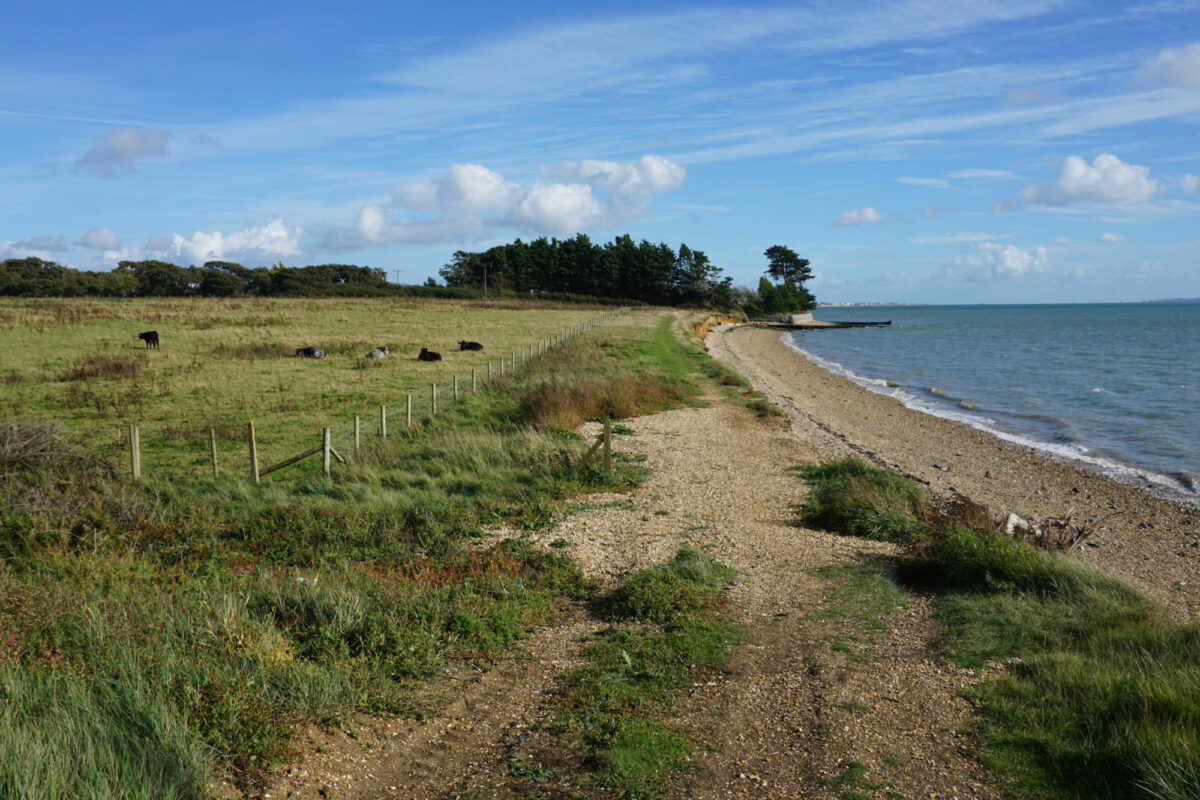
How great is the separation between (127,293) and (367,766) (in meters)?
106

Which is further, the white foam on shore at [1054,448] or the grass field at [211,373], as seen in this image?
the grass field at [211,373]

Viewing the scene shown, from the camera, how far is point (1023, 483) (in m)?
19.1

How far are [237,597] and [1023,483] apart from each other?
17.8 meters

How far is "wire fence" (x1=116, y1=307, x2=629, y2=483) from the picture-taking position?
50.7 ft

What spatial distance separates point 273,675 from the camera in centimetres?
618

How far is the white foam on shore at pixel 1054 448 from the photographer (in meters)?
19.2

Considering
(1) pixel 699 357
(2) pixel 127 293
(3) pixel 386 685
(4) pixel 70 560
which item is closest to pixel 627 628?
(3) pixel 386 685

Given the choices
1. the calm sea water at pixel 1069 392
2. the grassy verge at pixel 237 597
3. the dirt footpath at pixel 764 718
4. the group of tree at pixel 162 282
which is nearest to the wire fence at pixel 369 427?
the grassy verge at pixel 237 597

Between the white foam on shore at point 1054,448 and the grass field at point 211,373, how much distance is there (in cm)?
1848

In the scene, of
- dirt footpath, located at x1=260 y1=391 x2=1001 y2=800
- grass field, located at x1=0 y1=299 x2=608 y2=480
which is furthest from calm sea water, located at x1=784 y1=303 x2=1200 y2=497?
grass field, located at x1=0 y1=299 x2=608 y2=480

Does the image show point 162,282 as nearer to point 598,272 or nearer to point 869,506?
point 598,272

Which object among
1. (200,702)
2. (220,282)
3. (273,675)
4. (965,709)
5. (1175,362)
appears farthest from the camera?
(220,282)

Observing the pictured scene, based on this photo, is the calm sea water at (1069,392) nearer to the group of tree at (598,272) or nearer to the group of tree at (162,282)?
the group of tree at (598,272)

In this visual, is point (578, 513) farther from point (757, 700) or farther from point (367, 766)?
point (367, 766)
